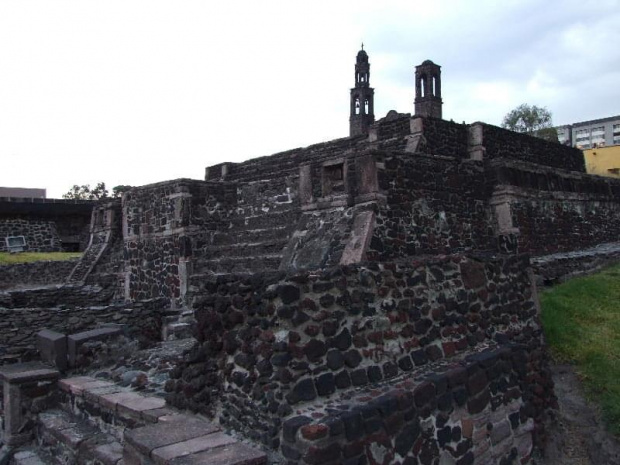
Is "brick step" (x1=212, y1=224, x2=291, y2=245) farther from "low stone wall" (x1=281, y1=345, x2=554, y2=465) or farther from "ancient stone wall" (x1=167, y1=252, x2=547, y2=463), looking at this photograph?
"low stone wall" (x1=281, y1=345, x2=554, y2=465)

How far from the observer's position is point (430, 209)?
31.4ft

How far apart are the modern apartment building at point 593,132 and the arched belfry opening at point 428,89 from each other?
36690 mm

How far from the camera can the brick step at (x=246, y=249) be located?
34.0 feet

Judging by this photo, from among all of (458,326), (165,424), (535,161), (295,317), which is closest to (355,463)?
(295,317)

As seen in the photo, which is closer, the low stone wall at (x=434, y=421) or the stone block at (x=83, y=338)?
the low stone wall at (x=434, y=421)

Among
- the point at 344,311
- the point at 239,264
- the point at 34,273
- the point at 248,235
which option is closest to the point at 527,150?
the point at 248,235

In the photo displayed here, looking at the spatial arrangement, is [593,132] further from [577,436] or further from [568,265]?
[577,436]

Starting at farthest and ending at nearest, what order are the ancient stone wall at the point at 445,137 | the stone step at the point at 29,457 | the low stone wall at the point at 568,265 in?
the ancient stone wall at the point at 445,137, the low stone wall at the point at 568,265, the stone step at the point at 29,457

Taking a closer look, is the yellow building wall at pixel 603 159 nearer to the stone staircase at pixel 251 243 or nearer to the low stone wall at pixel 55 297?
the stone staircase at pixel 251 243

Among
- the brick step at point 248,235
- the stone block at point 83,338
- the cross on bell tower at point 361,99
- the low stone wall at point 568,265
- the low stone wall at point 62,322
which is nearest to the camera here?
the stone block at point 83,338

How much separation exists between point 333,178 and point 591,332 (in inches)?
184

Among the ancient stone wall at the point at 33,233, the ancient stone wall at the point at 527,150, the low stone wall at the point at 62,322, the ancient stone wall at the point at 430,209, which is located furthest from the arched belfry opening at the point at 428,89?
the low stone wall at the point at 62,322

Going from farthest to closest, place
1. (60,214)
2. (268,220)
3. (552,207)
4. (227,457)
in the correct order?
(60,214), (552,207), (268,220), (227,457)

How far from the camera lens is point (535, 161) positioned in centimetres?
1471
